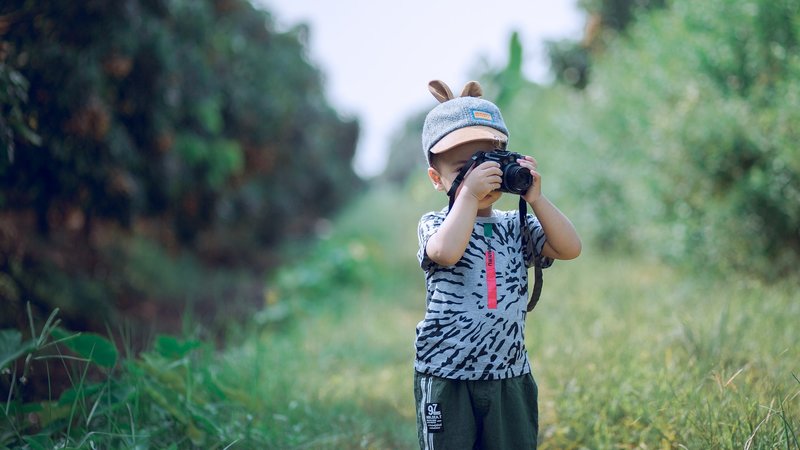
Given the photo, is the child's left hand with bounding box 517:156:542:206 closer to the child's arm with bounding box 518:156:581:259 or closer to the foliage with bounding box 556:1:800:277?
the child's arm with bounding box 518:156:581:259

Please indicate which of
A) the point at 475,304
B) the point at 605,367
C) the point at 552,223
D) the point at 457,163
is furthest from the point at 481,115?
the point at 605,367

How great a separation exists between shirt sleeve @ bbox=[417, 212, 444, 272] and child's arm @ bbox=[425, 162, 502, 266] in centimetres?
13

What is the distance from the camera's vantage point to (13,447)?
2.79 m

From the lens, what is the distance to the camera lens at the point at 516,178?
222cm

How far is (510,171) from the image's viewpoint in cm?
223

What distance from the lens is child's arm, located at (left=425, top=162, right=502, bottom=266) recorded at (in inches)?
86.9

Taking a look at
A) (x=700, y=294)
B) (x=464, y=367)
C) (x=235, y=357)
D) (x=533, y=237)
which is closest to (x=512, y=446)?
(x=464, y=367)

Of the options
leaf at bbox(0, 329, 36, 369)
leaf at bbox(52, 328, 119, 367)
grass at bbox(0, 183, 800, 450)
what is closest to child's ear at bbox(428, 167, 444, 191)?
grass at bbox(0, 183, 800, 450)

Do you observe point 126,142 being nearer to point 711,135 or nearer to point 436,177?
point 436,177

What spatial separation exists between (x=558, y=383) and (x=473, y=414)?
1.42 meters

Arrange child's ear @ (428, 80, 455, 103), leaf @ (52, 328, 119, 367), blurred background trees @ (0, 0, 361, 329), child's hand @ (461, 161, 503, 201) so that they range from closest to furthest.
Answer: child's hand @ (461, 161, 503, 201) → child's ear @ (428, 80, 455, 103) → leaf @ (52, 328, 119, 367) → blurred background trees @ (0, 0, 361, 329)

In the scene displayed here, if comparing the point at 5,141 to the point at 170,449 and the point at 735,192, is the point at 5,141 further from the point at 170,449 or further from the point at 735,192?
the point at 735,192

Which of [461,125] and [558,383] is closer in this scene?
[461,125]

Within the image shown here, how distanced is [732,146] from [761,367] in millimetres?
2534
